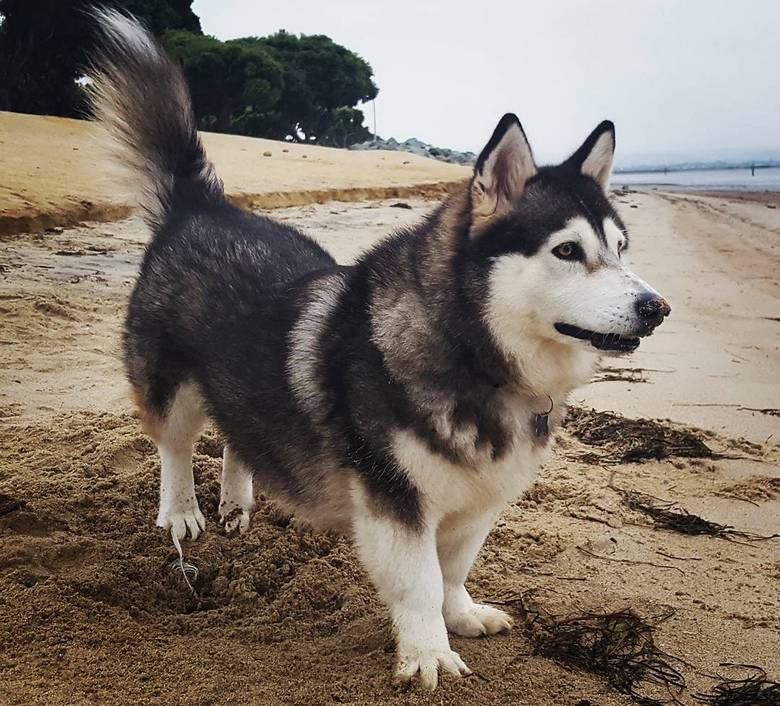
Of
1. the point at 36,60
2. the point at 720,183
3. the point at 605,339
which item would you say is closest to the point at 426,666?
the point at 605,339

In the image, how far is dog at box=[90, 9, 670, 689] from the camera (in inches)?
99.1

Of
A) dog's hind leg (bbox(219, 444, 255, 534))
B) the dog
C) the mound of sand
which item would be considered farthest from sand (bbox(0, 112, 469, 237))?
the dog

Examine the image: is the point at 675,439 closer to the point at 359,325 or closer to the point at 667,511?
the point at 667,511

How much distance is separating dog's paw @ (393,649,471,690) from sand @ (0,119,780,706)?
0.17ft

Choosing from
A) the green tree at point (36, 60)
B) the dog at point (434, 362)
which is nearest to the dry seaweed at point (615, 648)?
the dog at point (434, 362)

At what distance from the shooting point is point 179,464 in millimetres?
3660

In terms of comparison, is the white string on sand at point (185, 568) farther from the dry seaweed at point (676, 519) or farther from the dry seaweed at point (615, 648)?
the dry seaweed at point (676, 519)

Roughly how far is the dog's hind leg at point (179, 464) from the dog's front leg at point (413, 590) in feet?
4.05

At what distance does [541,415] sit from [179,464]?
175cm

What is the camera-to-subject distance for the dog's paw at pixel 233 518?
12.2 feet

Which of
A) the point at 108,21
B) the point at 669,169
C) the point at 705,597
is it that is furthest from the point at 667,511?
the point at 669,169

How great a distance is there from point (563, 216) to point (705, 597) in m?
1.56

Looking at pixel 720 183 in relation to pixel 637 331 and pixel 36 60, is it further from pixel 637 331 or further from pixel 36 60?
pixel 637 331

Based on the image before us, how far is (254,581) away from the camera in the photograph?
3.24 metres
